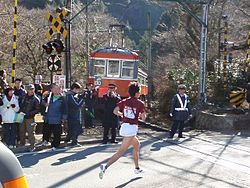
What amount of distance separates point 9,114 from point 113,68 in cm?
1218

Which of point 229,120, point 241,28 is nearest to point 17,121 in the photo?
point 229,120

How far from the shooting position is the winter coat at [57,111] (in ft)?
37.7

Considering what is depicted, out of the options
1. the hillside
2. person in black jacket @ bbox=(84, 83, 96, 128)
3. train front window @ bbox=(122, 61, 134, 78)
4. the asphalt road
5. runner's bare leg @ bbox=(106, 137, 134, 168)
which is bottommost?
the asphalt road

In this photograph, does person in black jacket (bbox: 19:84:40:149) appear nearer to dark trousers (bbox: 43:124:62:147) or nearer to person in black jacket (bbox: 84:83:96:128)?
dark trousers (bbox: 43:124:62:147)

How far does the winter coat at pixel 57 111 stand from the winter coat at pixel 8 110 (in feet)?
2.50

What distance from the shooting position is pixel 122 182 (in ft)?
26.7

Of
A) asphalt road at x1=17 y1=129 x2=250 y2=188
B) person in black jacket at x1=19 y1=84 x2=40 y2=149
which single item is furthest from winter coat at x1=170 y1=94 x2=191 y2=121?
person in black jacket at x1=19 y1=84 x2=40 y2=149

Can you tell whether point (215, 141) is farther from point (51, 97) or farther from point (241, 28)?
point (241, 28)

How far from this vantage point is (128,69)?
23266 mm

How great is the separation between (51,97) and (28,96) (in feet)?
1.78

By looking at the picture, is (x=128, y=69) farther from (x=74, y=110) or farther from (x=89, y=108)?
(x=74, y=110)

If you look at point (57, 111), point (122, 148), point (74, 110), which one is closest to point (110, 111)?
point (74, 110)

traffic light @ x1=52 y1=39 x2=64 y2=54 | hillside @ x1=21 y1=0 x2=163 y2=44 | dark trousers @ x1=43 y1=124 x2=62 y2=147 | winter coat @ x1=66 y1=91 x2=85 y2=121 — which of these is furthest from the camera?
hillside @ x1=21 y1=0 x2=163 y2=44

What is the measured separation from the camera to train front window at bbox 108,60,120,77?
2314 cm
